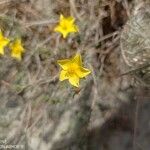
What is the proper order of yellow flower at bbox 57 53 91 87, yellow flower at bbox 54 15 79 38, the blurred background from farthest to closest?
the blurred background
yellow flower at bbox 54 15 79 38
yellow flower at bbox 57 53 91 87

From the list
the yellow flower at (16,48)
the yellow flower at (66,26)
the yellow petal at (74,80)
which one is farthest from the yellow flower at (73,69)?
the yellow flower at (16,48)

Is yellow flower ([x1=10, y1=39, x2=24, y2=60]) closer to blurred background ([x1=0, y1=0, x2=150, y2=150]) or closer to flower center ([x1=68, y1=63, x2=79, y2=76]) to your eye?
blurred background ([x1=0, y1=0, x2=150, y2=150])

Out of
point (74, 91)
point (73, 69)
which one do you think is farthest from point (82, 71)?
point (74, 91)

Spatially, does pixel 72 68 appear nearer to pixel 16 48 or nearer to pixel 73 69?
pixel 73 69

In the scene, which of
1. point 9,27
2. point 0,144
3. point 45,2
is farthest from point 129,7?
point 0,144

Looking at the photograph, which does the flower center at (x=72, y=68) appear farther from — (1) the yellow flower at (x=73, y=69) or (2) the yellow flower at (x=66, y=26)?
(2) the yellow flower at (x=66, y=26)

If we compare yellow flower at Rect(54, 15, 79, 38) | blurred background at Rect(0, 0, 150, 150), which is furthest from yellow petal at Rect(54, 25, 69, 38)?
blurred background at Rect(0, 0, 150, 150)

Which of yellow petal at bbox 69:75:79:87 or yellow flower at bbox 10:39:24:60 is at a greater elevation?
yellow flower at bbox 10:39:24:60
